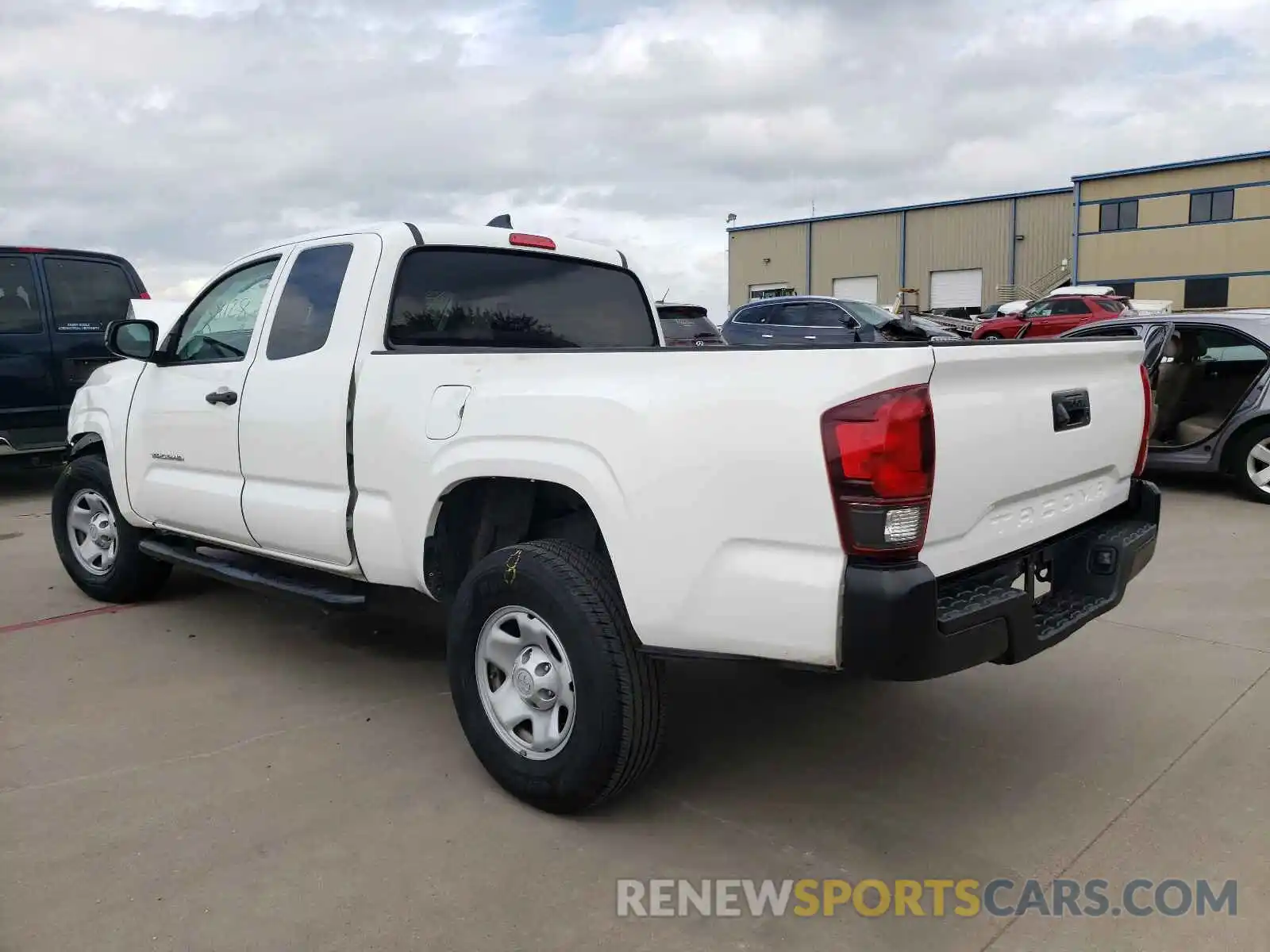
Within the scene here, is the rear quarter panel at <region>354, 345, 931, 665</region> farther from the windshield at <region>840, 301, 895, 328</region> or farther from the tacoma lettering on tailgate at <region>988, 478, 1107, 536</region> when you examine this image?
the windshield at <region>840, 301, 895, 328</region>

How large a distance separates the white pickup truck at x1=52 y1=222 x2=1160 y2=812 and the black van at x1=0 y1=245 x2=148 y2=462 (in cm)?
494

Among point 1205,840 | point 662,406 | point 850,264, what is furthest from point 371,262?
point 850,264

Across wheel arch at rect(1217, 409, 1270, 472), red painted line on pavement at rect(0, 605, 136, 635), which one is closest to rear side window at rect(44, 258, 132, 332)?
red painted line on pavement at rect(0, 605, 136, 635)

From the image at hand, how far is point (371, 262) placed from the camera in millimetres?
3809

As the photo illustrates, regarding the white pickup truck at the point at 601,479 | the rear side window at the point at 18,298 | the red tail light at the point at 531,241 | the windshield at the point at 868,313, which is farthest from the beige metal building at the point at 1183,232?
the white pickup truck at the point at 601,479

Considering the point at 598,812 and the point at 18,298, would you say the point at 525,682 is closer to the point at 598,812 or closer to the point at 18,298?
the point at 598,812

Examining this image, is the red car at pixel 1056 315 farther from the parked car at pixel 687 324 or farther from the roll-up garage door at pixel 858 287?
the roll-up garage door at pixel 858 287

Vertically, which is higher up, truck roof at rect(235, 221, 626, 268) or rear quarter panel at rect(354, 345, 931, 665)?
truck roof at rect(235, 221, 626, 268)

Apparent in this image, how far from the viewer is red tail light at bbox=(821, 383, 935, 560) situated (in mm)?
2379

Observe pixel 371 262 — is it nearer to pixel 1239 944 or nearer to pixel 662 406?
pixel 662 406

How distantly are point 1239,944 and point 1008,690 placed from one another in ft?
5.70

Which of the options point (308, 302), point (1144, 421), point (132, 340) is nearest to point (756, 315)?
point (132, 340)

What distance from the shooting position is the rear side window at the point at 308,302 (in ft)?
12.8

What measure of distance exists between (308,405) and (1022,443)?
262cm
